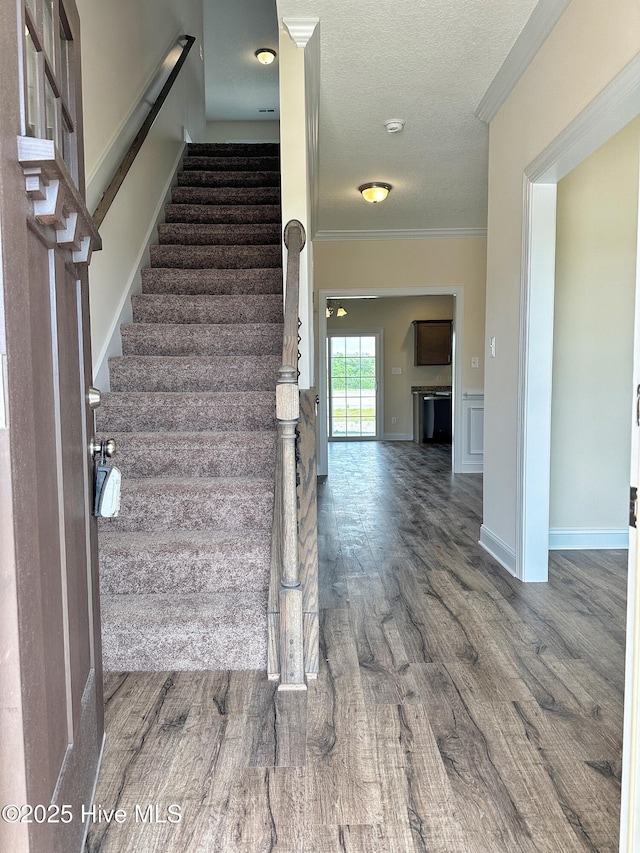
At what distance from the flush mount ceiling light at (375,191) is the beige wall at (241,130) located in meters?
4.28

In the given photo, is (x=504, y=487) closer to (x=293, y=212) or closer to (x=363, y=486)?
(x=293, y=212)

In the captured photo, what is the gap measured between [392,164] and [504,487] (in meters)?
2.77

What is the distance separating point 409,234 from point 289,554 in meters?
5.18

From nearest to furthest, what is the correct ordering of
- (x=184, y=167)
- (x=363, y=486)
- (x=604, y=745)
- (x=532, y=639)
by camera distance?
(x=604, y=745) → (x=532, y=639) → (x=184, y=167) → (x=363, y=486)

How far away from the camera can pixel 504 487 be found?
3.29 meters

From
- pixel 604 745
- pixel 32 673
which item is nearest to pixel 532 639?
pixel 604 745

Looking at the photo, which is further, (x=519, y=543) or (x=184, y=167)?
(x=184, y=167)

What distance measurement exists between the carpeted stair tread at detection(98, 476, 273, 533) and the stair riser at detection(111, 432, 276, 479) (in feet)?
0.77

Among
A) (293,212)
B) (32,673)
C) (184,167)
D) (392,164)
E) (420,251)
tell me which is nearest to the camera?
(32,673)

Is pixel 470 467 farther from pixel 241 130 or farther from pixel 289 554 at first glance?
pixel 241 130

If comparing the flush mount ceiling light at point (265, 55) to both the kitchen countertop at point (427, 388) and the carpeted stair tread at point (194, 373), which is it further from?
the kitchen countertop at point (427, 388)

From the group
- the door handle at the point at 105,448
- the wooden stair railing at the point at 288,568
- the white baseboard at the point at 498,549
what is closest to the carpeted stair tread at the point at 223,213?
the wooden stair railing at the point at 288,568

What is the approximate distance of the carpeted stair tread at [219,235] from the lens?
4.19 metres

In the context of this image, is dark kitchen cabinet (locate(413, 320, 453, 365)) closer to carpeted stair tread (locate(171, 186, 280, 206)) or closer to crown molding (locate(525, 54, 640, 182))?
carpeted stair tread (locate(171, 186, 280, 206))
